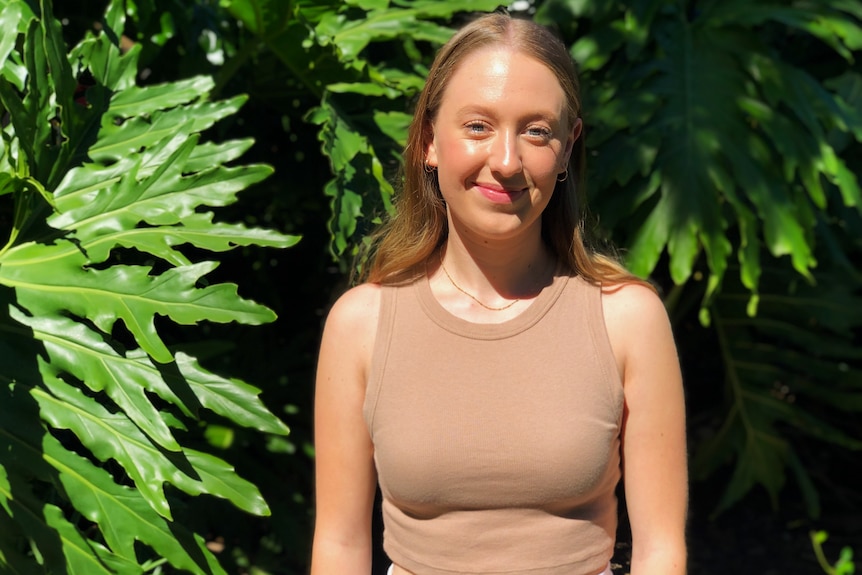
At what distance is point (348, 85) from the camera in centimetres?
291

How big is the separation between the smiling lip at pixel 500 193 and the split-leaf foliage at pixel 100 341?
1.83 ft

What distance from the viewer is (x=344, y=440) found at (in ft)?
6.30

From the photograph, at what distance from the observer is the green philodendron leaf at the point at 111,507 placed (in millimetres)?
2182

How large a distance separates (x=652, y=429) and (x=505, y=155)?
520 millimetres

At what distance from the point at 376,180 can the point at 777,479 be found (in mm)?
2203

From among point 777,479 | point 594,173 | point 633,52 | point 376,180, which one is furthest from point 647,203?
point 777,479

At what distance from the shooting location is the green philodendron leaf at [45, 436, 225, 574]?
7.16ft

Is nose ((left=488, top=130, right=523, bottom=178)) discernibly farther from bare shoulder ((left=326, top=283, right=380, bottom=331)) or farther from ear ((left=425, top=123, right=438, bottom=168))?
bare shoulder ((left=326, top=283, right=380, bottom=331))

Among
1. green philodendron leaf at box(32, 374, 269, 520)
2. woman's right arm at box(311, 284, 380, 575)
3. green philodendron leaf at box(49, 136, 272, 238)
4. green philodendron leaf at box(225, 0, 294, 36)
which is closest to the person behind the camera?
woman's right arm at box(311, 284, 380, 575)

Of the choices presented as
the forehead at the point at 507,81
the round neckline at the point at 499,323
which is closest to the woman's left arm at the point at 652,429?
the round neckline at the point at 499,323

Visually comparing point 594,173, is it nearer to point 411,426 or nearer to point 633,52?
point 633,52

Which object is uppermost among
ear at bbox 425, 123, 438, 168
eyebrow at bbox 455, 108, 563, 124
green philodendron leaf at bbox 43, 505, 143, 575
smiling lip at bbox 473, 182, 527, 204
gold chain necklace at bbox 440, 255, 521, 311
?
eyebrow at bbox 455, 108, 563, 124

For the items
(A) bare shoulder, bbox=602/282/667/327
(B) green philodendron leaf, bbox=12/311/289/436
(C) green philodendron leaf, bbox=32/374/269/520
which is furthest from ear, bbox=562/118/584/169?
(C) green philodendron leaf, bbox=32/374/269/520

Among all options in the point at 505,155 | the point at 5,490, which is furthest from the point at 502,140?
the point at 5,490
